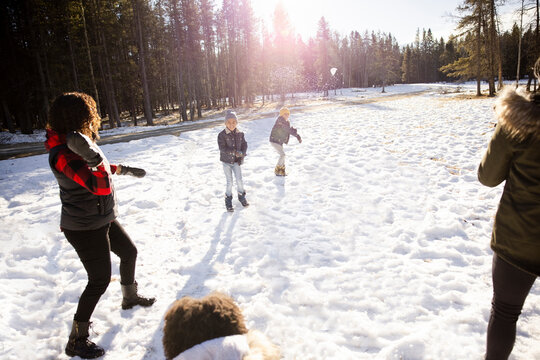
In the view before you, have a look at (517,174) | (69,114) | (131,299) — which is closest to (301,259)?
(131,299)

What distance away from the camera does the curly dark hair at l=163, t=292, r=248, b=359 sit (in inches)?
50.4

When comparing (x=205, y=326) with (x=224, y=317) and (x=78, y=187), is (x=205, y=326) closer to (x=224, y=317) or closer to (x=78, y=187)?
(x=224, y=317)

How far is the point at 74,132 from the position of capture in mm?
2365

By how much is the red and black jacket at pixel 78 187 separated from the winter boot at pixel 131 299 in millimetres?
1177

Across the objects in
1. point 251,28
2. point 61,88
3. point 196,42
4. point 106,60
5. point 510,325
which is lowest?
point 510,325

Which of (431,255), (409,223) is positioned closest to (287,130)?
(409,223)

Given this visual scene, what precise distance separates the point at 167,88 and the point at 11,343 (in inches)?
1812

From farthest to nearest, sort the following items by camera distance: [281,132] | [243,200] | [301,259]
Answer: [281,132], [243,200], [301,259]

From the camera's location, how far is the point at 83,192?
2.58 metres

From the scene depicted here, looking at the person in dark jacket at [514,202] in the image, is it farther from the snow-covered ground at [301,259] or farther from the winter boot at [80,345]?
the winter boot at [80,345]

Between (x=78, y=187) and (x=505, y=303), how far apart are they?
3.49 m

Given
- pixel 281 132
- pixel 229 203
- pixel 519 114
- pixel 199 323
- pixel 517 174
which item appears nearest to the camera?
pixel 199 323

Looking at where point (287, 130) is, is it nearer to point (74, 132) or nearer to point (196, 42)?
point (74, 132)

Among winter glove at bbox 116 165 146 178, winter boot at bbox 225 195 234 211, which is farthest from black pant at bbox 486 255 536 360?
winter boot at bbox 225 195 234 211
